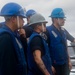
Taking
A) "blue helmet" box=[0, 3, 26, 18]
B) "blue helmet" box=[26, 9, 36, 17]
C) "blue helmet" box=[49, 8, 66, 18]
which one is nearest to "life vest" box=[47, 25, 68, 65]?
"blue helmet" box=[49, 8, 66, 18]

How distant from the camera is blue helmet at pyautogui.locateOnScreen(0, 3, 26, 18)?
11.2 ft

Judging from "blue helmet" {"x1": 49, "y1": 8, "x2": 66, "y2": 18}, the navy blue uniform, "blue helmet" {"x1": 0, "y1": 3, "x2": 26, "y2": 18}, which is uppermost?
"blue helmet" {"x1": 0, "y1": 3, "x2": 26, "y2": 18}

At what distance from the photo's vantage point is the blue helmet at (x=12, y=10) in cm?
341

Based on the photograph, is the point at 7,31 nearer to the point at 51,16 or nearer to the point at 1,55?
the point at 1,55

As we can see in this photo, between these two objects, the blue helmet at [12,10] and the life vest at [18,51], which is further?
the blue helmet at [12,10]

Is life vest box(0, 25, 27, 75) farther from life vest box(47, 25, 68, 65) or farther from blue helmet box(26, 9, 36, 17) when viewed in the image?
blue helmet box(26, 9, 36, 17)

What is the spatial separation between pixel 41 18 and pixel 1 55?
162 centimetres

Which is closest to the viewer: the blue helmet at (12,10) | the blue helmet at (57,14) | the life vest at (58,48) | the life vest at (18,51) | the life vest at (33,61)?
the life vest at (18,51)

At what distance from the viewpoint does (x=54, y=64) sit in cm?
535

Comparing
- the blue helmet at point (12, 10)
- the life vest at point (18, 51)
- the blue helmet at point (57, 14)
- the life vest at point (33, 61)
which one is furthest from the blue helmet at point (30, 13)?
the life vest at point (18, 51)

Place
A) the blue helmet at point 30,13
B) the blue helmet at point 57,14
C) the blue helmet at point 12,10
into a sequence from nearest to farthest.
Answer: the blue helmet at point 12,10, the blue helmet at point 57,14, the blue helmet at point 30,13

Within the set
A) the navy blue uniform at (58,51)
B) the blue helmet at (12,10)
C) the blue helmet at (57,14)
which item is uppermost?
the blue helmet at (12,10)

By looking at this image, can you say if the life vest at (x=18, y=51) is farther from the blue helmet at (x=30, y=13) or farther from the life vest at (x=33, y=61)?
the blue helmet at (x=30, y=13)

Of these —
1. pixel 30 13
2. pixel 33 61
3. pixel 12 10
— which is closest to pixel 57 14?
pixel 30 13
